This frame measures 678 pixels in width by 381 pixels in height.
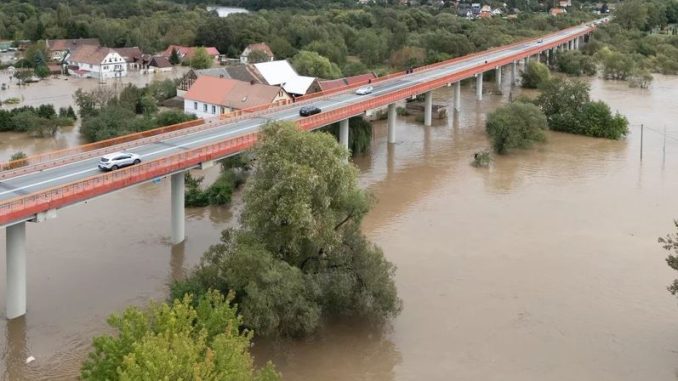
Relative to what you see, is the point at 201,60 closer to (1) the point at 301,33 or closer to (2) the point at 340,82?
(1) the point at 301,33

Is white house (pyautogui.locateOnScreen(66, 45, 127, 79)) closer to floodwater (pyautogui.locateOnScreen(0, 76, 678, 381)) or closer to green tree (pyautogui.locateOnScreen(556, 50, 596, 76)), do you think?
floodwater (pyautogui.locateOnScreen(0, 76, 678, 381))

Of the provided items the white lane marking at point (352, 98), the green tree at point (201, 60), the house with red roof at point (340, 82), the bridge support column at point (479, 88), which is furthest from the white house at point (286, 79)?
the green tree at point (201, 60)

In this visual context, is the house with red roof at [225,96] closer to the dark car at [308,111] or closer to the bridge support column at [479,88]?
the dark car at [308,111]

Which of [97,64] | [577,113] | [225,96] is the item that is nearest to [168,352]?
[225,96]

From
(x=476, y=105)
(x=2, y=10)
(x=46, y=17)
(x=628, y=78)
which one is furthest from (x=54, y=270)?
(x=2, y=10)

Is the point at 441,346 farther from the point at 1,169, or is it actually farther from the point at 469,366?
the point at 1,169

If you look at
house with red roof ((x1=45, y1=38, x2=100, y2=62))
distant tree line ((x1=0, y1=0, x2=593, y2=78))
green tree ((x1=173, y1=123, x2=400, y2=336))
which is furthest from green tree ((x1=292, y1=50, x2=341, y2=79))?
green tree ((x1=173, y1=123, x2=400, y2=336))
